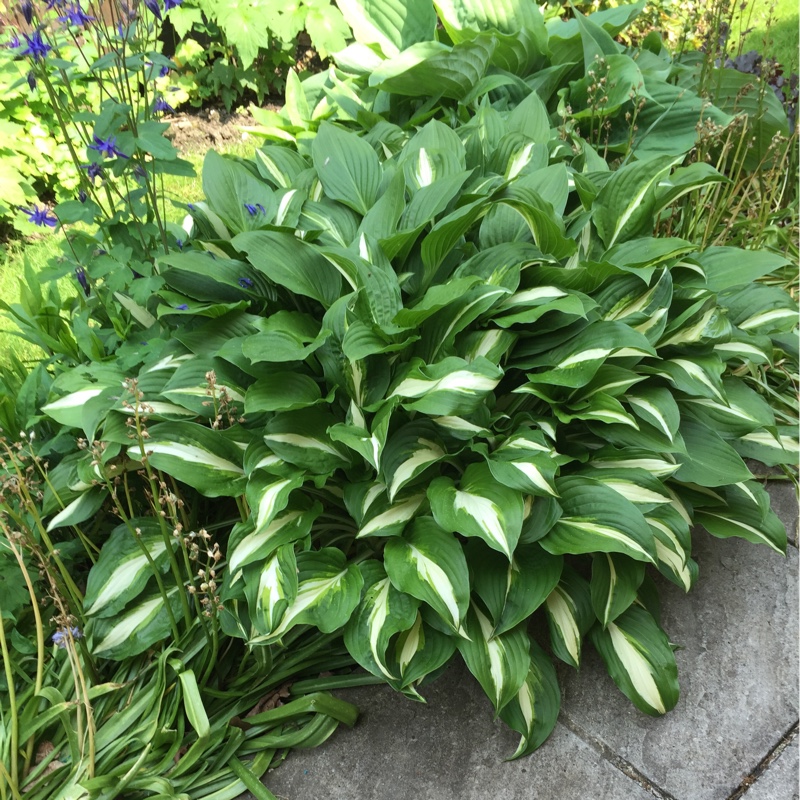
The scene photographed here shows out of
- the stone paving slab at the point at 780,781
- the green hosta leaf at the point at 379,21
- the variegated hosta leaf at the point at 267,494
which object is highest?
the green hosta leaf at the point at 379,21

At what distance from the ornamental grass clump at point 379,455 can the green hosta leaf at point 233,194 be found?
0.01 meters

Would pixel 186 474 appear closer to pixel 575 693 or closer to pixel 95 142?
pixel 95 142

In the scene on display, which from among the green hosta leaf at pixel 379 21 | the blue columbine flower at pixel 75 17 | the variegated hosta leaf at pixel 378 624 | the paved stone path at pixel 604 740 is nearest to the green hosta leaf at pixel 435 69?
the green hosta leaf at pixel 379 21

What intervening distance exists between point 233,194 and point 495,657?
5.03 feet

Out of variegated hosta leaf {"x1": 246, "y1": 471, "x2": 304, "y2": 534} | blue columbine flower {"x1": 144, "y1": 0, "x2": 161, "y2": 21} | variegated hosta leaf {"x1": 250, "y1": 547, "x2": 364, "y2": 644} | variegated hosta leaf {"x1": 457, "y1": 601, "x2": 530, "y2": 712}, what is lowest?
variegated hosta leaf {"x1": 457, "y1": 601, "x2": 530, "y2": 712}

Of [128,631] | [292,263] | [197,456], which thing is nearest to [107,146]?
[292,263]

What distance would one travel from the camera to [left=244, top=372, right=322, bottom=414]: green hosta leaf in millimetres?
1693

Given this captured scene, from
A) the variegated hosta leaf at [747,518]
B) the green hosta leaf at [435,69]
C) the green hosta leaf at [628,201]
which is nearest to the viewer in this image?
the variegated hosta leaf at [747,518]

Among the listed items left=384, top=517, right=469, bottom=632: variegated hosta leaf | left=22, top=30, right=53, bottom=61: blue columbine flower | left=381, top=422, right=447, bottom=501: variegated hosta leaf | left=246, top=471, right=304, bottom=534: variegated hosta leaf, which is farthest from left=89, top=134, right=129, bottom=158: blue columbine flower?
left=384, top=517, right=469, bottom=632: variegated hosta leaf

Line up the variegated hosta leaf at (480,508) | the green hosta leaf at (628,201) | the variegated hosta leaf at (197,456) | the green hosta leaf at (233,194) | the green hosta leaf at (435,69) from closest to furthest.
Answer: the variegated hosta leaf at (480,508) < the variegated hosta leaf at (197,456) < the green hosta leaf at (628,201) < the green hosta leaf at (233,194) < the green hosta leaf at (435,69)

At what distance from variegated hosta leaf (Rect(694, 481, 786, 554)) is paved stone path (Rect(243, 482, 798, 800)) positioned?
215mm

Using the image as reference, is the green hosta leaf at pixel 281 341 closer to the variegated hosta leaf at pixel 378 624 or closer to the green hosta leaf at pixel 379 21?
the variegated hosta leaf at pixel 378 624

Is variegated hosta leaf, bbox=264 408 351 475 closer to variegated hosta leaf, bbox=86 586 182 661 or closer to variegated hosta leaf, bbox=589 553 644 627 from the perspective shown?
variegated hosta leaf, bbox=86 586 182 661

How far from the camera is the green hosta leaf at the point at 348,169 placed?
7.29 feet
